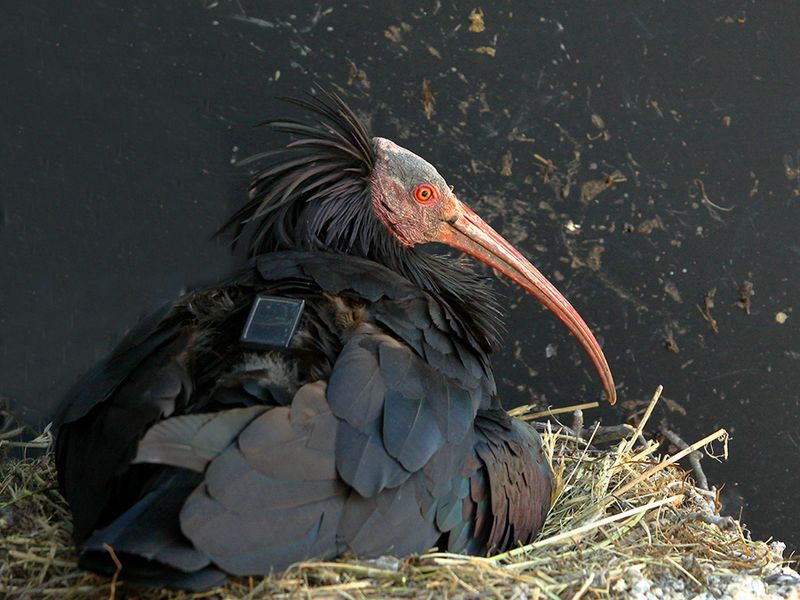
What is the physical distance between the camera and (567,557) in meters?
2.86

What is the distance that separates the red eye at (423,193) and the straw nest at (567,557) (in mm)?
921

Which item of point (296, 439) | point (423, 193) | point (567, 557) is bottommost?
point (567, 557)

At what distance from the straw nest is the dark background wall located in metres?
0.63

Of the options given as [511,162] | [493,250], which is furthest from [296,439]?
[511,162]

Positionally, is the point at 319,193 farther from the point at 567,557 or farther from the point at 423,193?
the point at 567,557

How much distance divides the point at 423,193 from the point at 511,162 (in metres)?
0.79

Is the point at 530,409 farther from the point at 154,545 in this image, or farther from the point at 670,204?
the point at 154,545

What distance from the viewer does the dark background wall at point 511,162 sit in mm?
3766

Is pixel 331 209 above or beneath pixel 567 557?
above

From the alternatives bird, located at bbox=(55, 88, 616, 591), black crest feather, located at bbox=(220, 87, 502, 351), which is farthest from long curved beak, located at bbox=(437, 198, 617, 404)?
black crest feather, located at bbox=(220, 87, 502, 351)

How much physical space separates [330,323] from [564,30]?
5.93ft

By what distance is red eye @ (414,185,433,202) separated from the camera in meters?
3.40

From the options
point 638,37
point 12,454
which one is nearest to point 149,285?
point 12,454

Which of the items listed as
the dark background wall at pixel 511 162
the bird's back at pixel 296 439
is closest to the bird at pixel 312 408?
the bird's back at pixel 296 439
